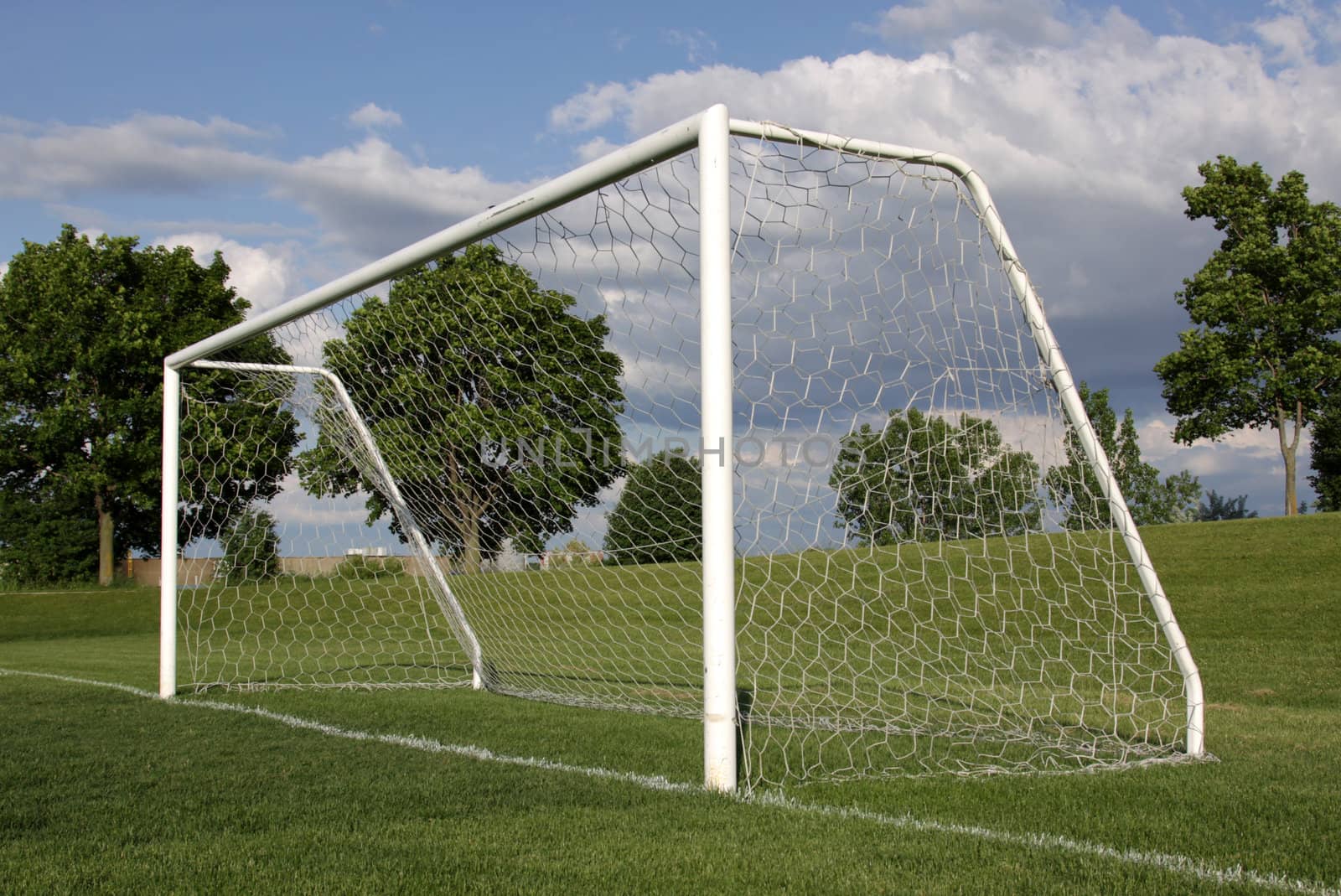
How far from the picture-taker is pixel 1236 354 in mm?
24297

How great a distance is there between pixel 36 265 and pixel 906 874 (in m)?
31.3

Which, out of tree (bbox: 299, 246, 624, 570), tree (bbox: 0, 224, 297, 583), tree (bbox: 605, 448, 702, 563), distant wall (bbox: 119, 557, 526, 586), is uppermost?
tree (bbox: 0, 224, 297, 583)

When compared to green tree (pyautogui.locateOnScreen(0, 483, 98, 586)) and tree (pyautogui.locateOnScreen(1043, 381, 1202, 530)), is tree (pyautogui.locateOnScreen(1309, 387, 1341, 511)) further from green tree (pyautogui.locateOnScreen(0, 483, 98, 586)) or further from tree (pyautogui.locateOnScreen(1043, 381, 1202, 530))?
green tree (pyautogui.locateOnScreen(0, 483, 98, 586))

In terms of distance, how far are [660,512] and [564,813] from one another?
10.1 ft

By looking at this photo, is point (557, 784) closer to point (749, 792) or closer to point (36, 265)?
point (749, 792)

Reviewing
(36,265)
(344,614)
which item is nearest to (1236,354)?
(344,614)

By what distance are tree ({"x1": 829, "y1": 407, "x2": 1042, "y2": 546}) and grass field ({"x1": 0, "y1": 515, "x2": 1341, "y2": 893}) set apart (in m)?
1.66

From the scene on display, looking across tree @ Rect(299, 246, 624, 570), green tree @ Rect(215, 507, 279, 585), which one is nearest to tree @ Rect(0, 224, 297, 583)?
green tree @ Rect(215, 507, 279, 585)

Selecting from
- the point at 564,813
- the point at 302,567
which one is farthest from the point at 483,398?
the point at 302,567

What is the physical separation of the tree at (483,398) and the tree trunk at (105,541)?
23.3 m

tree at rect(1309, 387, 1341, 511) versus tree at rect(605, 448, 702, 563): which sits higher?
tree at rect(1309, 387, 1341, 511)

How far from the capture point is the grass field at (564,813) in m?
3.00

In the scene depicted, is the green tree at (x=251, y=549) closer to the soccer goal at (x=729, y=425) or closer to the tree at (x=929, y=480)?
the soccer goal at (x=729, y=425)

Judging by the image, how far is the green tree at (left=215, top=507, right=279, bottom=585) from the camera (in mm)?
12000
